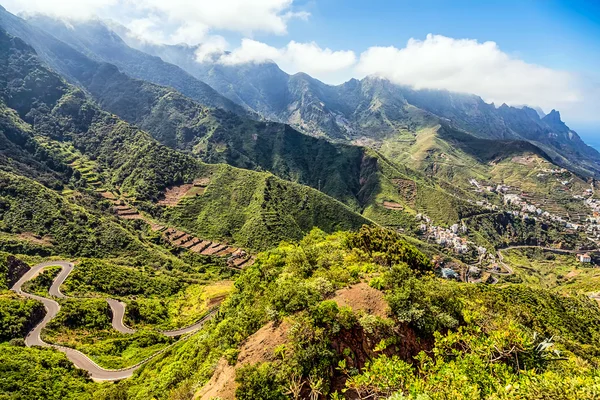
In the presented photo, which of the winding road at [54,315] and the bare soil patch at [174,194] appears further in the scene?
the bare soil patch at [174,194]

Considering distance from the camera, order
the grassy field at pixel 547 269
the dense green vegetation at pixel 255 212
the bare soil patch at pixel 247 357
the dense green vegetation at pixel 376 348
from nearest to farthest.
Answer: the dense green vegetation at pixel 376 348
the bare soil patch at pixel 247 357
the dense green vegetation at pixel 255 212
the grassy field at pixel 547 269

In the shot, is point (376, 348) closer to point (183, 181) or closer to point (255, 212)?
point (255, 212)

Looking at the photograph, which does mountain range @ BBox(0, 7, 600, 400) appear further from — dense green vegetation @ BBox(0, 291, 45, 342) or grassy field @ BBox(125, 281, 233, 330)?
grassy field @ BBox(125, 281, 233, 330)

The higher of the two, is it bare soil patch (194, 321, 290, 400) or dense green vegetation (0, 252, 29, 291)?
bare soil patch (194, 321, 290, 400)

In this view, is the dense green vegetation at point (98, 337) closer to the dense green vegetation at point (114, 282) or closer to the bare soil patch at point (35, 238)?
the dense green vegetation at point (114, 282)

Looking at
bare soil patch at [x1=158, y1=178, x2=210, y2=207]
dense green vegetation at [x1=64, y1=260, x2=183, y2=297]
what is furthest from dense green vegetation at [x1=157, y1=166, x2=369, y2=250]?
dense green vegetation at [x1=64, y1=260, x2=183, y2=297]


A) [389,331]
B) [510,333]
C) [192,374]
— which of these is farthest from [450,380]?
[192,374]

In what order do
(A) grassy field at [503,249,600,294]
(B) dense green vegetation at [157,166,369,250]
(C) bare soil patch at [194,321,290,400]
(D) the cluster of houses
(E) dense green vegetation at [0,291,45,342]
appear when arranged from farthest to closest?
(D) the cluster of houses, (A) grassy field at [503,249,600,294], (B) dense green vegetation at [157,166,369,250], (E) dense green vegetation at [0,291,45,342], (C) bare soil patch at [194,321,290,400]

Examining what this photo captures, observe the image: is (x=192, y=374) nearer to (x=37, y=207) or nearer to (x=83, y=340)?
(x=83, y=340)

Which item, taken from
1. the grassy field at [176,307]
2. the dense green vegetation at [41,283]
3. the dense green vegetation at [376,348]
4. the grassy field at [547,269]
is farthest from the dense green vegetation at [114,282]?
the grassy field at [547,269]

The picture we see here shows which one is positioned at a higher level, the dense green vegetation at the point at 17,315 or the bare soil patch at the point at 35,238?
the dense green vegetation at the point at 17,315

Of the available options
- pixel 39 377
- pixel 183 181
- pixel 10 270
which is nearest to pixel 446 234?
pixel 183 181
